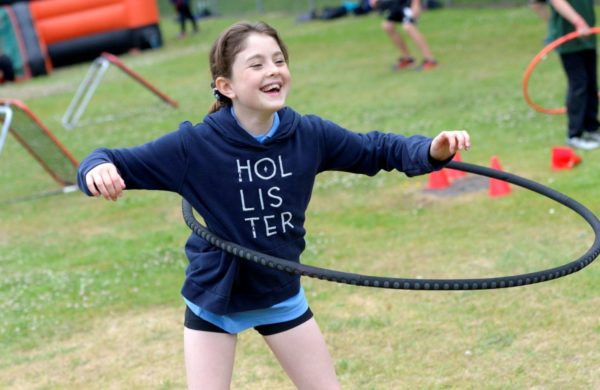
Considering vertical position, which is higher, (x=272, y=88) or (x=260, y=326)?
(x=272, y=88)

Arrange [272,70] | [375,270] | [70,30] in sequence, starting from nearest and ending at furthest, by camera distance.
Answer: [272,70], [375,270], [70,30]

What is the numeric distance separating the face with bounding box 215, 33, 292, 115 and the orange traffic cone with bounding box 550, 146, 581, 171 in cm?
578

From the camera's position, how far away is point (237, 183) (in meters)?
3.71

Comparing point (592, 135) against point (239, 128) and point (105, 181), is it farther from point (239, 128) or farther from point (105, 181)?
point (105, 181)

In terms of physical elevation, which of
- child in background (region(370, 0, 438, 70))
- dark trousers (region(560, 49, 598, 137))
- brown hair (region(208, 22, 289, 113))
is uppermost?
brown hair (region(208, 22, 289, 113))

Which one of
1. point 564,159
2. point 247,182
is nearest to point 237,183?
point 247,182

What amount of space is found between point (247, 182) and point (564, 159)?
5.89m

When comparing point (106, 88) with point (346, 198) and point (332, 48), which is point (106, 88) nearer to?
point (332, 48)

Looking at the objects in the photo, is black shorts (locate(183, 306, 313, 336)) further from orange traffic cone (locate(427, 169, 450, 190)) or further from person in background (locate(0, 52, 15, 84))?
person in background (locate(0, 52, 15, 84))

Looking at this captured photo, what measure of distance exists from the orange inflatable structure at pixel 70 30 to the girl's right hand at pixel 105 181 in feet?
65.4

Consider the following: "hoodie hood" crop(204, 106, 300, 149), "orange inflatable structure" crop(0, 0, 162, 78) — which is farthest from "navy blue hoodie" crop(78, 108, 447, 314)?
"orange inflatable structure" crop(0, 0, 162, 78)

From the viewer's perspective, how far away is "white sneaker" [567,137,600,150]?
31.1 ft

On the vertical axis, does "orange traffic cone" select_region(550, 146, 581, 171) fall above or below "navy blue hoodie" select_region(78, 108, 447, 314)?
below

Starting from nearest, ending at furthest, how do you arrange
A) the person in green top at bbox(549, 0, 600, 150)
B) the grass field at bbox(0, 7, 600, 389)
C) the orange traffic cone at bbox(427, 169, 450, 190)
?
the grass field at bbox(0, 7, 600, 389), the orange traffic cone at bbox(427, 169, 450, 190), the person in green top at bbox(549, 0, 600, 150)
